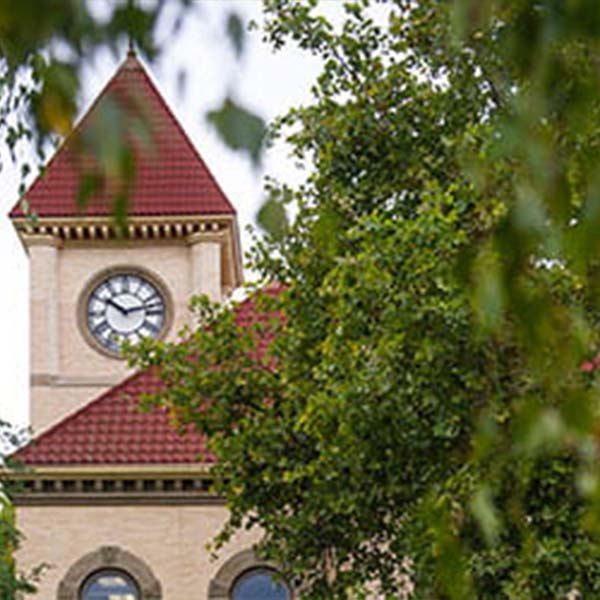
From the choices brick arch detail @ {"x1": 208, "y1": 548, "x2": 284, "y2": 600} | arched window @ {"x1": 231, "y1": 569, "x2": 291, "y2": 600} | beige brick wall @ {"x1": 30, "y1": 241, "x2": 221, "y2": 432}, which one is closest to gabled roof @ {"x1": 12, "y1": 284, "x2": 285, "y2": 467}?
brick arch detail @ {"x1": 208, "y1": 548, "x2": 284, "y2": 600}

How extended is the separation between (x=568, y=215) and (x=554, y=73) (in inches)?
13.5

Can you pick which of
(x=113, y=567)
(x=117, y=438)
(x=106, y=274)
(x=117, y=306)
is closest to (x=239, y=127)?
(x=113, y=567)

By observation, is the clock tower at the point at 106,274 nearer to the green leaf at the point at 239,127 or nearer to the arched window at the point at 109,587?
the arched window at the point at 109,587

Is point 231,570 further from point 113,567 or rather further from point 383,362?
point 383,362

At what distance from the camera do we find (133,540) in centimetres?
3278

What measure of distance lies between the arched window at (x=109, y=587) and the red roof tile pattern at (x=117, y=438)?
1756 mm

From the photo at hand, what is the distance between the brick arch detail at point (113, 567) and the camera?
32.2m

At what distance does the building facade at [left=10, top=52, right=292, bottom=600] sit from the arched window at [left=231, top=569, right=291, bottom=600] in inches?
0.9

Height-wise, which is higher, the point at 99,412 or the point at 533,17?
the point at 99,412

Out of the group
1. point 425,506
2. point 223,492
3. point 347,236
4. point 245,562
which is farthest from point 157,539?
point 425,506

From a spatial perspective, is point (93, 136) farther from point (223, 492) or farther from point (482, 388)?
point (223, 492)

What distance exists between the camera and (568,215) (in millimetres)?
4043

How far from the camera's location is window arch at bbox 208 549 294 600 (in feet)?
105

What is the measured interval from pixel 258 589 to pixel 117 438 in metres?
3.57
